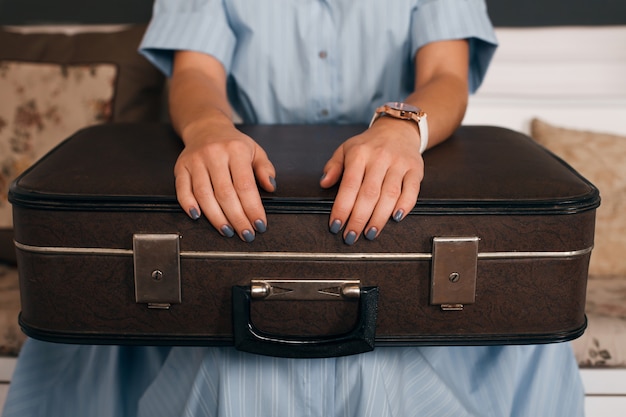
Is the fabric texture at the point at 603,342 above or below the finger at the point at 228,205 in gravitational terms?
below

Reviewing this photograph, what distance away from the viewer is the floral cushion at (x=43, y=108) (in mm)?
1640

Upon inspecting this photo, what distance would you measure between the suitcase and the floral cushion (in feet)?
2.79

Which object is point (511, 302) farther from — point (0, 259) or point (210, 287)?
point (0, 259)

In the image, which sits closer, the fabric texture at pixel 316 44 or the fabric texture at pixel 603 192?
the fabric texture at pixel 316 44

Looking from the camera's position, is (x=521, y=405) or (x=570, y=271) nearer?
(x=570, y=271)

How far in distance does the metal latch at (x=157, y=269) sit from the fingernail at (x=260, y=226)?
3.3 inches

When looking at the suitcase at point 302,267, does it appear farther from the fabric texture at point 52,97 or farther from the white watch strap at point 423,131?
the fabric texture at point 52,97

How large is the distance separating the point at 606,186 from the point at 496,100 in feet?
1.04

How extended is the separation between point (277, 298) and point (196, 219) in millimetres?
119

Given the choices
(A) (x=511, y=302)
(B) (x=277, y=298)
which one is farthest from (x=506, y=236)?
(B) (x=277, y=298)

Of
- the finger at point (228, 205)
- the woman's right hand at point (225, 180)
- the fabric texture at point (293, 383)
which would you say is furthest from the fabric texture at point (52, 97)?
the finger at point (228, 205)

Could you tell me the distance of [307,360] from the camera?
0.85m

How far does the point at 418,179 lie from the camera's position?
78cm

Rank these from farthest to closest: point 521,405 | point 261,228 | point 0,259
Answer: point 0,259, point 521,405, point 261,228
